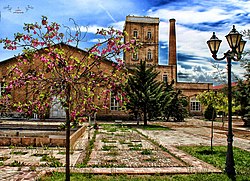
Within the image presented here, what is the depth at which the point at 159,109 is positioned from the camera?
2436 centimetres

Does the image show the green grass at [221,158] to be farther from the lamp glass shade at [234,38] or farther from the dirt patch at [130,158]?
the lamp glass shade at [234,38]

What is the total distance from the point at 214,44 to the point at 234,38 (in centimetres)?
57

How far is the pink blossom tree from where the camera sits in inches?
217

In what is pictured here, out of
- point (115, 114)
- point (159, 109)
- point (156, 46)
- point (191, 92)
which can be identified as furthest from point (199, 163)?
point (156, 46)

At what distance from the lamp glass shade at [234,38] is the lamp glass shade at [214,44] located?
32 centimetres

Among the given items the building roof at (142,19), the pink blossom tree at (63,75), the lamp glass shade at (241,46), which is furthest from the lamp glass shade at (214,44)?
the building roof at (142,19)

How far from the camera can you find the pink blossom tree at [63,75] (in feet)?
18.1

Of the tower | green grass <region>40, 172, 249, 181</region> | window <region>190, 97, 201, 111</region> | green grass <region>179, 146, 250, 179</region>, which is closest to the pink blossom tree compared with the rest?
green grass <region>40, 172, 249, 181</region>

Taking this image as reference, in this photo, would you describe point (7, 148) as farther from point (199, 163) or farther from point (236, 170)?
point (236, 170)

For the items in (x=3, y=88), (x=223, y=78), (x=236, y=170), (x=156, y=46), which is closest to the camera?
(x=3, y=88)

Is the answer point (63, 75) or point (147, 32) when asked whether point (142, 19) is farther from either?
point (63, 75)

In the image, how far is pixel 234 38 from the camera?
7395mm

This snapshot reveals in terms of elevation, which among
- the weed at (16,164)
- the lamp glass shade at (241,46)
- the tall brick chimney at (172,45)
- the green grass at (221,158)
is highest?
the tall brick chimney at (172,45)

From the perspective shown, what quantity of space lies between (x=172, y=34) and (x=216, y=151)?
46714 millimetres
